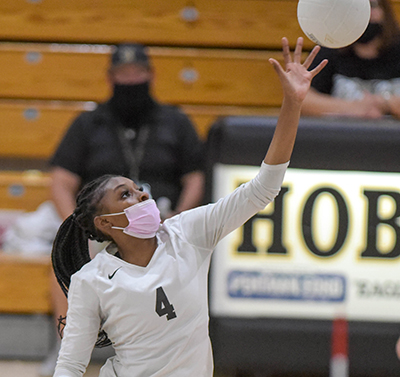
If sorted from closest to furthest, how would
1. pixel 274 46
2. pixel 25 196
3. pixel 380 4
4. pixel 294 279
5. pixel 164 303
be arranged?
1. pixel 164 303
2. pixel 294 279
3. pixel 380 4
4. pixel 25 196
5. pixel 274 46

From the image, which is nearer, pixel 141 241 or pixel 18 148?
pixel 141 241

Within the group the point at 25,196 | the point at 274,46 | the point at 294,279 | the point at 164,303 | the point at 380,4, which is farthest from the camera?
the point at 274,46

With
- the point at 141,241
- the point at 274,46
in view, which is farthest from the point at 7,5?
→ the point at 141,241

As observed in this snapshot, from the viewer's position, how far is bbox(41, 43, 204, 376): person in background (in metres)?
3.37

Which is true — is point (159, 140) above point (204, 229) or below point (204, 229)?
above

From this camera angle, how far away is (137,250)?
1.95 m

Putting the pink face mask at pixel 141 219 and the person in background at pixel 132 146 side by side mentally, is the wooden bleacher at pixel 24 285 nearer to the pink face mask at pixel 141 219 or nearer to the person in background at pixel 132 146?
the person in background at pixel 132 146

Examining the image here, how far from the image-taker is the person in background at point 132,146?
3365 millimetres

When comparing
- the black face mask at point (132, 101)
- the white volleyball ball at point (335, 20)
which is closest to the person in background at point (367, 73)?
the black face mask at point (132, 101)

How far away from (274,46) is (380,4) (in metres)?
1.14

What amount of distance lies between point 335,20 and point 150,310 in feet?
3.38

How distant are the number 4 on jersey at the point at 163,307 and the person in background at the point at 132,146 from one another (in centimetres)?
144

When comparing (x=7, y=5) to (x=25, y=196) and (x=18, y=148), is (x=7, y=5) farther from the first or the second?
(x=25, y=196)

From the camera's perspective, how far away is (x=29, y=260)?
3.61 meters
